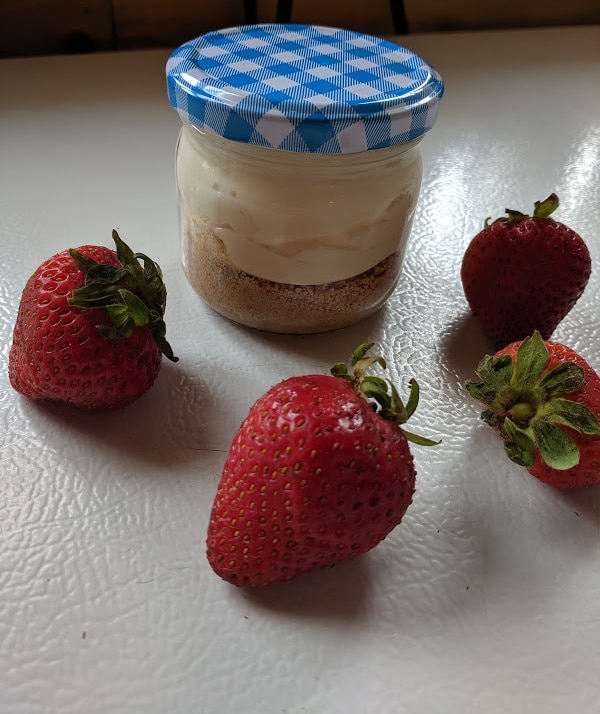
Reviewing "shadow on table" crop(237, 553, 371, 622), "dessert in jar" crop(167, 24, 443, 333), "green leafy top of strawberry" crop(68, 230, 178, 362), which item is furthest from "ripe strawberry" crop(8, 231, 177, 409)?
"shadow on table" crop(237, 553, 371, 622)

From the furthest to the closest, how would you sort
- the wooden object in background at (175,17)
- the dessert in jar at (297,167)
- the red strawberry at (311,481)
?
1. the wooden object in background at (175,17)
2. the dessert in jar at (297,167)
3. the red strawberry at (311,481)

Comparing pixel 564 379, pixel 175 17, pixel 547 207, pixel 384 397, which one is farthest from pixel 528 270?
pixel 175 17

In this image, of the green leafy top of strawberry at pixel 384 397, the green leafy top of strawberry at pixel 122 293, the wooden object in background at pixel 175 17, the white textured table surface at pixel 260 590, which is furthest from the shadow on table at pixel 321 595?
the wooden object in background at pixel 175 17

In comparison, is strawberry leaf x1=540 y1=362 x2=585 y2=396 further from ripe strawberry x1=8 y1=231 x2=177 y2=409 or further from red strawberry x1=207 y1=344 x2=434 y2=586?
ripe strawberry x1=8 y1=231 x2=177 y2=409

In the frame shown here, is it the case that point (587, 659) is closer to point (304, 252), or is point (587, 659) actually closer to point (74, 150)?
point (304, 252)

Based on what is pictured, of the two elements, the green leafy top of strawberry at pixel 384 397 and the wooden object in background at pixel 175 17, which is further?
the wooden object in background at pixel 175 17

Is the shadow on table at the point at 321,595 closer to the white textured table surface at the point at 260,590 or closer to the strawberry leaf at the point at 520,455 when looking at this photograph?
the white textured table surface at the point at 260,590

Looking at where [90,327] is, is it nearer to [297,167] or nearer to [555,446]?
[297,167]
